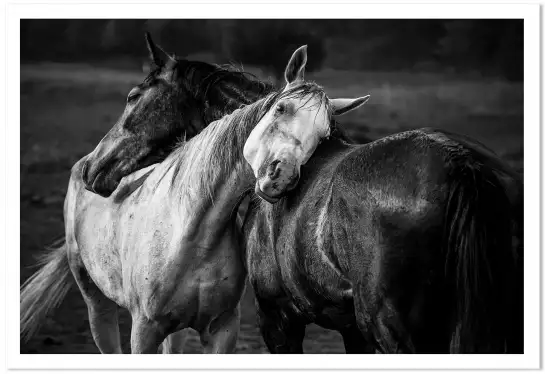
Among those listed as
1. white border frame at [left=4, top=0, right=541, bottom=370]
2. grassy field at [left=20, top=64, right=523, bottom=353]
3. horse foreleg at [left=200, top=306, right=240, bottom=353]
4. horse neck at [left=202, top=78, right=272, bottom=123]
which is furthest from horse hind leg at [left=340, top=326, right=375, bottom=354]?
horse neck at [left=202, top=78, right=272, bottom=123]

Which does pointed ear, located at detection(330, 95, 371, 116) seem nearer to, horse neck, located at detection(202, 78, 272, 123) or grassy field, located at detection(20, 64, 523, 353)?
horse neck, located at detection(202, 78, 272, 123)

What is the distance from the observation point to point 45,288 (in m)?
3.39

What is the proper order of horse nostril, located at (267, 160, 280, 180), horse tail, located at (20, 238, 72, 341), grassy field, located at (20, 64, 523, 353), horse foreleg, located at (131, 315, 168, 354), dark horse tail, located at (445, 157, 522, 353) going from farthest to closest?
1. horse tail, located at (20, 238, 72, 341)
2. grassy field, located at (20, 64, 523, 353)
3. horse foreleg, located at (131, 315, 168, 354)
4. horse nostril, located at (267, 160, 280, 180)
5. dark horse tail, located at (445, 157, 522, 353)

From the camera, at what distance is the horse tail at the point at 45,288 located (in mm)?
3268

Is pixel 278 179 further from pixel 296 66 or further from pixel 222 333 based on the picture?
pixel 222 333

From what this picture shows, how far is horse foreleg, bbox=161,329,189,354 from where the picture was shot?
3.34m

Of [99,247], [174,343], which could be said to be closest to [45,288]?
[99,247]

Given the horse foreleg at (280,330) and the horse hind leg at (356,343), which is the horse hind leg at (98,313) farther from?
the horse hind leg at (356,343)

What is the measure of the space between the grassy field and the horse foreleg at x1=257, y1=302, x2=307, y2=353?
0.57 metres

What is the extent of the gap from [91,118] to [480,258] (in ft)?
6.47
